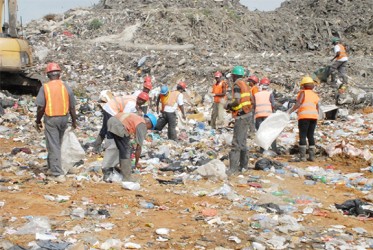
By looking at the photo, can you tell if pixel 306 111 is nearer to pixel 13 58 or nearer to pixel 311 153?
pixel 311 153

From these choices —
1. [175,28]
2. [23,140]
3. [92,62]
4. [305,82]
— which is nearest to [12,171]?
[23,140]

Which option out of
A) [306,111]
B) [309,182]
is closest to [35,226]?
[309,182]

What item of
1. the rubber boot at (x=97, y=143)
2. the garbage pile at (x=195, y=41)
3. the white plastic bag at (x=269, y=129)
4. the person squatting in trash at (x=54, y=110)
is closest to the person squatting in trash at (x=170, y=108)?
the rubber boot at (x=97, y=143)

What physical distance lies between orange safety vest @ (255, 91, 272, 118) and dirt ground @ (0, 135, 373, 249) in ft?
6.24

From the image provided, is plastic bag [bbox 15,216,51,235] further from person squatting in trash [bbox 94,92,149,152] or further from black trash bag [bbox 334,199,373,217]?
black trash bag [bbox 334,199,373,217]

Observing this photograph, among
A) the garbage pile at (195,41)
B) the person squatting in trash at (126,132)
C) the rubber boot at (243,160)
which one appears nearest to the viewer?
the person squatting in trash at (126,132)

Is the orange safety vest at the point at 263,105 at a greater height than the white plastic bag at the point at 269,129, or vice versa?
the orange safety vest at the point at 263,105

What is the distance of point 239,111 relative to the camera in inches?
281

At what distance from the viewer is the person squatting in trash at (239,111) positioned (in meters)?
7.11

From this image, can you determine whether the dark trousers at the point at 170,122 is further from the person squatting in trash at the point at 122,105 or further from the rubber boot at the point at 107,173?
the rubber boot at the point at 107,173

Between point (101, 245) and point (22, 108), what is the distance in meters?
8.44

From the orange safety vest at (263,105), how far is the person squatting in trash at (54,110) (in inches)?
142

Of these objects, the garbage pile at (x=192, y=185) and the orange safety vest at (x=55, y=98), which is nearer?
the garbage pile at (x=192, y=185)

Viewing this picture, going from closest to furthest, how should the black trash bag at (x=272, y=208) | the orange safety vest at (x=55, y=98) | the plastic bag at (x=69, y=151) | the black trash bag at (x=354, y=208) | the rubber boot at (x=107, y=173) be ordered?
the black trash bag at (x=272, y=208), the black trash bag at (x=354, y=208), the orange safety vest at (x=55, y=98), the rubber boot at (x=107, y=173), the plastic bag at (x=69, y=151)
